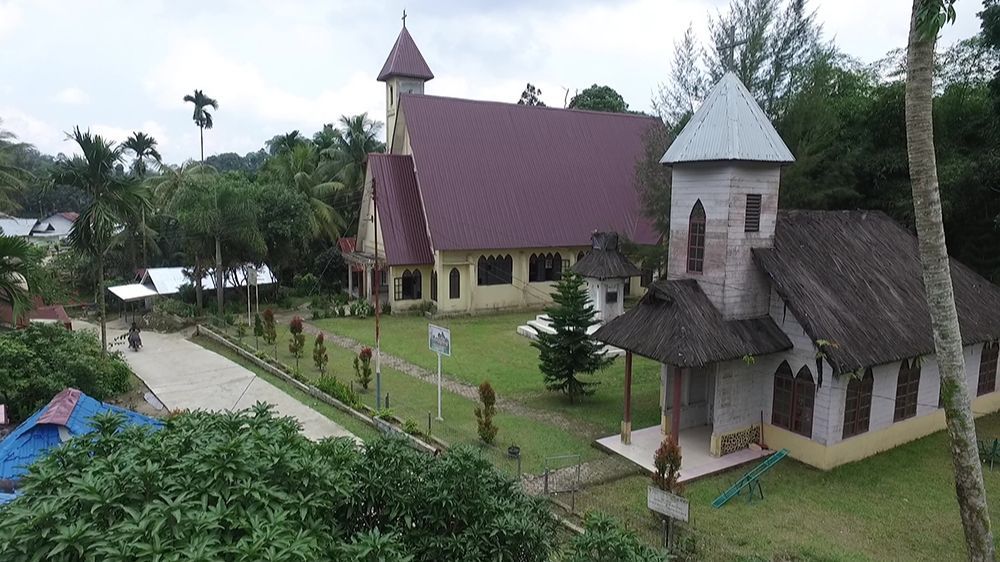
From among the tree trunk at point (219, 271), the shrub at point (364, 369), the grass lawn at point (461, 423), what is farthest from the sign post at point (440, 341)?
the tree trunk at point (219, 271)

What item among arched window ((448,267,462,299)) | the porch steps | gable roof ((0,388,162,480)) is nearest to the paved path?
gable roof ((0,388,162,480))

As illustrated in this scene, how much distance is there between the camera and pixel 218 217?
26.4 m

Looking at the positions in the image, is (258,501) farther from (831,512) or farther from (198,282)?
(198,282)

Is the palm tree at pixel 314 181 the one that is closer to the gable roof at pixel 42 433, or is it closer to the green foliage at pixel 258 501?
the gable roof at pixel 42 433

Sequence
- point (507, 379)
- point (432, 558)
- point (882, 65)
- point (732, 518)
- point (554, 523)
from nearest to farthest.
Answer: point (432, 558) < point (554, 523) < point (732, 518) < point (507, 379) < point (882, 65)

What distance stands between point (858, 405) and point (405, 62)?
28.5 meters

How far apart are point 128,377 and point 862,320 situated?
18890mm

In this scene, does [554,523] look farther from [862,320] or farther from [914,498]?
[862,320]

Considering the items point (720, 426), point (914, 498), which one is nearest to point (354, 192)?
point (720, 426)

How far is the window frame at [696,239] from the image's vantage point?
1423cm

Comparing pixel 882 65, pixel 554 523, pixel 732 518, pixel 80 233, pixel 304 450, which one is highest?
pixel 882 65

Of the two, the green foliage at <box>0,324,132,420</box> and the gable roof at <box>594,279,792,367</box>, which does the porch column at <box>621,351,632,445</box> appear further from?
the green foliage at <box>0,324,132,420</box>

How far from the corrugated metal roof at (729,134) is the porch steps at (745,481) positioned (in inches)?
244

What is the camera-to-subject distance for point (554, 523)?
688 centimetres
